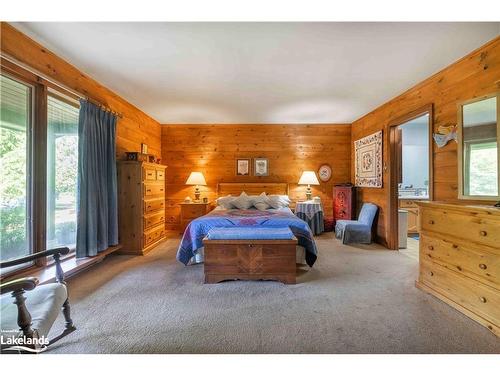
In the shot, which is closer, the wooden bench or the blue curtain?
the wooden bench

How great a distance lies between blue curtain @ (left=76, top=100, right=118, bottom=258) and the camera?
2697mm

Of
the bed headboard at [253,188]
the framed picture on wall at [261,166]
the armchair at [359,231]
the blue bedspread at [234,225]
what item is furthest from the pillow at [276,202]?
the blue bedspread at [234,225]

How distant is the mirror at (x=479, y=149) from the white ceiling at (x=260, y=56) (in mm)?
641

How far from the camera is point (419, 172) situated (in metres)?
5.66

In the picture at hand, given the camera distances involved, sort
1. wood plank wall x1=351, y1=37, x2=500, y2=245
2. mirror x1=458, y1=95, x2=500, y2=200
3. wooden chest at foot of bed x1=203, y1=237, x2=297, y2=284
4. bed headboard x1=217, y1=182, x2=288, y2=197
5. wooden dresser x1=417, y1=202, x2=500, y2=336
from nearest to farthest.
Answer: wooden dresser x1=417, y1=202, x2=500, y2=336 → mirror x1=458, y1=95, x2=500, y2=200 → wood plank wall x1=351, y1=37, x2=500, y2=245 → wooden chest at foot of bed x1=203, y1=237, x2=297, y2=284 → bed headboard x1=217, y1=182, x2=288, y2=197

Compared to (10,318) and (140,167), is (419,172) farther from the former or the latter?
(10,318)

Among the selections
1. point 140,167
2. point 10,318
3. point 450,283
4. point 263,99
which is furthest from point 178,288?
point 263,99

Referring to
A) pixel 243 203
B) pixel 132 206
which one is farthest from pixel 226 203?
pixel 132 206

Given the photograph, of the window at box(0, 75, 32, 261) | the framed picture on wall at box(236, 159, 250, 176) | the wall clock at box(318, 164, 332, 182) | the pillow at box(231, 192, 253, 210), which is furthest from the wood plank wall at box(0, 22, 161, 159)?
the wall clock at box(318, 164, 332, 182)

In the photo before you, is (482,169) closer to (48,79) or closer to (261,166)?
(261,166)

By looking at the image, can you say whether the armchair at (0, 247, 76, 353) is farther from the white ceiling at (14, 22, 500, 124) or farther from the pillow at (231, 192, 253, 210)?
the pillow at (231, 192, 253, 210)

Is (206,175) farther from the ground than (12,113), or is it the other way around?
(12,113)

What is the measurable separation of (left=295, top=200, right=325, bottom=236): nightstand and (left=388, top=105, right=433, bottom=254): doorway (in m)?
1.31

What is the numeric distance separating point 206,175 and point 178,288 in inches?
125
